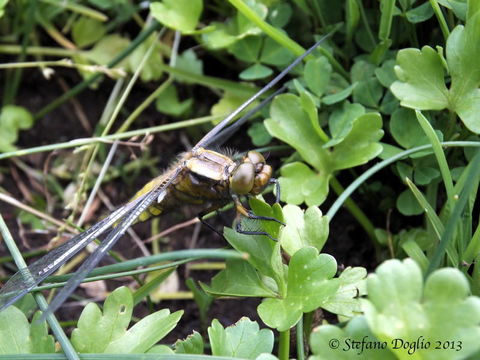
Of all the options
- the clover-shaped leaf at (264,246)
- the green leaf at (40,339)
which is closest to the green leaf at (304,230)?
the clover-shaped leaf at (264,246)

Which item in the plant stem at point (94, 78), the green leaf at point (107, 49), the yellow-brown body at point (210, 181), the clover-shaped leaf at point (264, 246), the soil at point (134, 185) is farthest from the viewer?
the green leaf at point (107, 49)

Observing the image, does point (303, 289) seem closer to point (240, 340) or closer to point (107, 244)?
point (240, 340)

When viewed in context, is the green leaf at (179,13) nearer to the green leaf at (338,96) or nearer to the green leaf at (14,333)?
the green leaf at (338,96)

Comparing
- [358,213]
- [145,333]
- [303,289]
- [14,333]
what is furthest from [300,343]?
[14,333]

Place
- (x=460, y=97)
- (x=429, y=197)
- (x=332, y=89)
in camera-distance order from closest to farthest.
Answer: (x=460, y=97) → (x=429, y=197) → (x=332, y=89)

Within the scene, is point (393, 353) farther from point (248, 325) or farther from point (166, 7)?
point (166, 7)

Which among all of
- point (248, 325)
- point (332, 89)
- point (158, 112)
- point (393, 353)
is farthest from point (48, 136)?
point (393, 353)
